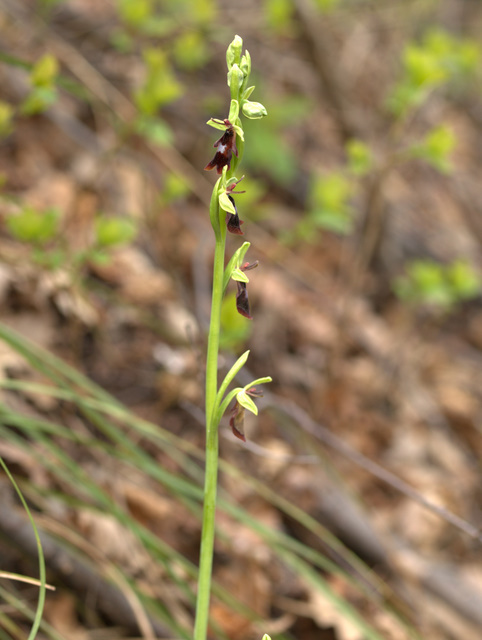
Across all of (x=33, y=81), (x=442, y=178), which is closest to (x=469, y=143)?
(x=442, y=178)

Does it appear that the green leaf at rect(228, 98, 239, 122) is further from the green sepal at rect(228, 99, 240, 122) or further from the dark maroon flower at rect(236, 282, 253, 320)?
the dark maroon flower at rect(236, 282, 253, 320)

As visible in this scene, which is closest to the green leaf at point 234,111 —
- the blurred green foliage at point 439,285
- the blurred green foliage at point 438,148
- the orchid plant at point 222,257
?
the orchid plant at point 222,257

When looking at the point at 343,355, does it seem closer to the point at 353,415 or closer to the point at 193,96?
the point at 353,415

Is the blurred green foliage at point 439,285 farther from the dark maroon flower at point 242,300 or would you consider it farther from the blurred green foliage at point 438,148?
the dark maroon flower at point 242,300

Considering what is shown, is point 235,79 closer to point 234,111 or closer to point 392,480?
point 234,111

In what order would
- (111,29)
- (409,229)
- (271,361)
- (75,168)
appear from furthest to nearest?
1. (409,229)
2. (111,29)
3. (75,168)
4. (271,361)

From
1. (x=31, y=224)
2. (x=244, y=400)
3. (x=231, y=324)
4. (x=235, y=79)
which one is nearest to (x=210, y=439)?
(x=244, y=400)

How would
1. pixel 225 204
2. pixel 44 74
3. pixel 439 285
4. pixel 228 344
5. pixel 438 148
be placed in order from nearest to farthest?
pixel 225 204 < pixel 44 74 < pixel 228 344 < pixel 438 148 < pixel 439 285
